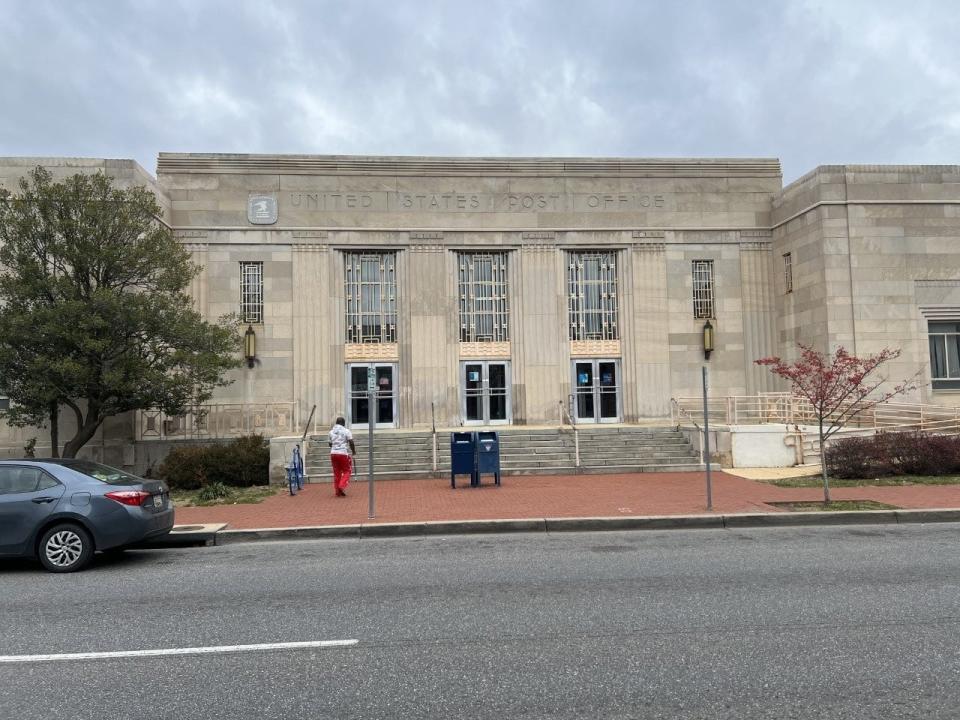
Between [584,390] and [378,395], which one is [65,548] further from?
[584,390]

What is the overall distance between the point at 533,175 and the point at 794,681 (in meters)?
21.4

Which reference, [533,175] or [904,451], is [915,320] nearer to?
[904,451]

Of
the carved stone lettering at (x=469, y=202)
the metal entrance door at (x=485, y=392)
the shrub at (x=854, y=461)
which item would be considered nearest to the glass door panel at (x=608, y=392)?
the metal entrance door at (x=485, y=392)

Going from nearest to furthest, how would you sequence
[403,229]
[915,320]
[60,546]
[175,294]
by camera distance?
[60,546] < [175,294] < [915,320] < [403,229]

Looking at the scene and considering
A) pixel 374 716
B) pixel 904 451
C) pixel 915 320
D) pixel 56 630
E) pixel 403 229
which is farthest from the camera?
pixel 403 229

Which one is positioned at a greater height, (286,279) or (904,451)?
(286,279)

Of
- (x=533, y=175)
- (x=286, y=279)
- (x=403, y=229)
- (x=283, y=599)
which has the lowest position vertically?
(x=283, y=599)

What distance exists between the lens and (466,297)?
24.4 meters

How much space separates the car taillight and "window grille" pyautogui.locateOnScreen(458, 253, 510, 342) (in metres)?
15.7

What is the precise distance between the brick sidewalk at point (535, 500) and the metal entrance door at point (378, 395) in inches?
271

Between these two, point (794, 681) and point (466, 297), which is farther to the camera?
point (466, 297)

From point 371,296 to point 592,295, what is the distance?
7.36 metres

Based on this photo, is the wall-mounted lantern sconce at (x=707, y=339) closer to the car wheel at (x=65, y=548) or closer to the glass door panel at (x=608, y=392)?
the glass door panel at (x=608, y=392)

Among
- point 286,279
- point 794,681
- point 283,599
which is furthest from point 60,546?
point 286,279
